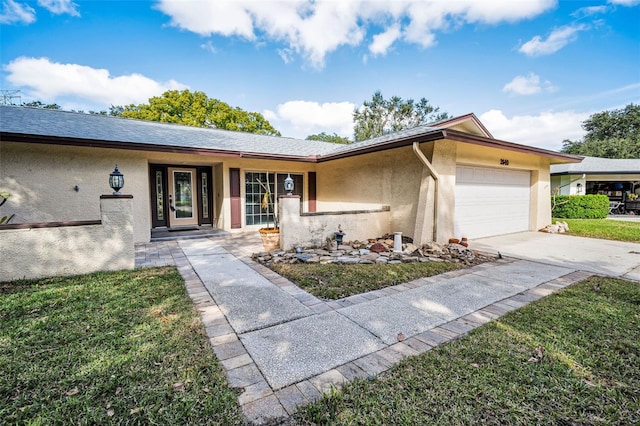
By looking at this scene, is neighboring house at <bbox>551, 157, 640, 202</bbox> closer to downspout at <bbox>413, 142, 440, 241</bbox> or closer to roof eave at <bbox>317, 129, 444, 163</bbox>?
downspout at <bbox>413, 142, 440, 241</bbox>

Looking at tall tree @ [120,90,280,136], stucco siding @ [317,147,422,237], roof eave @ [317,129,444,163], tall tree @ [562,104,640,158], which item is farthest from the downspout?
tall tree @ [562,104,640,158]

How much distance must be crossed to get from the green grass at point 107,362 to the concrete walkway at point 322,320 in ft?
0.68

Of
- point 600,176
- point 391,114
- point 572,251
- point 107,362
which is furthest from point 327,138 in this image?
point 107,362

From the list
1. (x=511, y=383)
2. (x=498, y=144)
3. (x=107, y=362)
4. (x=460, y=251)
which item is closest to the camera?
(x=511, y=383)

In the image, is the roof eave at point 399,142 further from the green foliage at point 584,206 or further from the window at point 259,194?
the green foliage at point 584,206

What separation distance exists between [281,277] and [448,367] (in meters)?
3.05

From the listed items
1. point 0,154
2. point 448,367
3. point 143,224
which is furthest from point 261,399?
point 0,154

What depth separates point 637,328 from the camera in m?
2.93

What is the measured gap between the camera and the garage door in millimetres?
7762

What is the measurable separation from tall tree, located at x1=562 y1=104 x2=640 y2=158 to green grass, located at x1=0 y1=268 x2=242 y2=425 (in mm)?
41016

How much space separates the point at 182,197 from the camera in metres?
9.74

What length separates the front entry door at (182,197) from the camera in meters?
9.51

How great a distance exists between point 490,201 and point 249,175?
26.2 feet

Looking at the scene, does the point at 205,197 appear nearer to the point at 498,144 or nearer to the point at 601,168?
the point at 498,144
